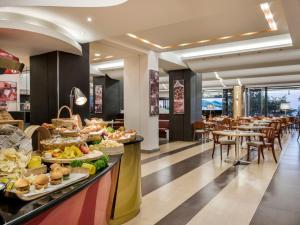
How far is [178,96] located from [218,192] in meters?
6.94

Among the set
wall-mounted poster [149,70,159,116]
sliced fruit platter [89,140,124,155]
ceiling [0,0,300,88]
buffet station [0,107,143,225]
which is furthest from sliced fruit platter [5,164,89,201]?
wall-mounted poster [149,70,159,116]

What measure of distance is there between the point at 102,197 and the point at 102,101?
10.8 meters

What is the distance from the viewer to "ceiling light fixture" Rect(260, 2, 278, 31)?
15.5ft

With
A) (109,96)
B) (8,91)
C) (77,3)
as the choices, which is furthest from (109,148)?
(109,96)

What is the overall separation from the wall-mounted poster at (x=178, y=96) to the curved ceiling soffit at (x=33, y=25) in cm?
637

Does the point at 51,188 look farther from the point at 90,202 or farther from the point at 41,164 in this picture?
the point at 90,202

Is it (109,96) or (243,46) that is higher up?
(243,46)

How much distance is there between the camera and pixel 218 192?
427cm

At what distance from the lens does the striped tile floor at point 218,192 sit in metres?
3.29

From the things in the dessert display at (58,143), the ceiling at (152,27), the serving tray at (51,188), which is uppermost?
the ceiling at (152,27)

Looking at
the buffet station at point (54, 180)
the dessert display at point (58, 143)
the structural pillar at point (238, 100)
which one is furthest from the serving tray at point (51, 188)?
the structural pillar at point (238, 100)

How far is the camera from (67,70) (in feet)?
19.1

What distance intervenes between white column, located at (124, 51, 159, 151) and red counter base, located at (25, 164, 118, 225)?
223 inches

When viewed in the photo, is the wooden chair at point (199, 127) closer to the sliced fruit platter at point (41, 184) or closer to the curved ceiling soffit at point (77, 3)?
the curved ceiling soffit at point (77, 3)
